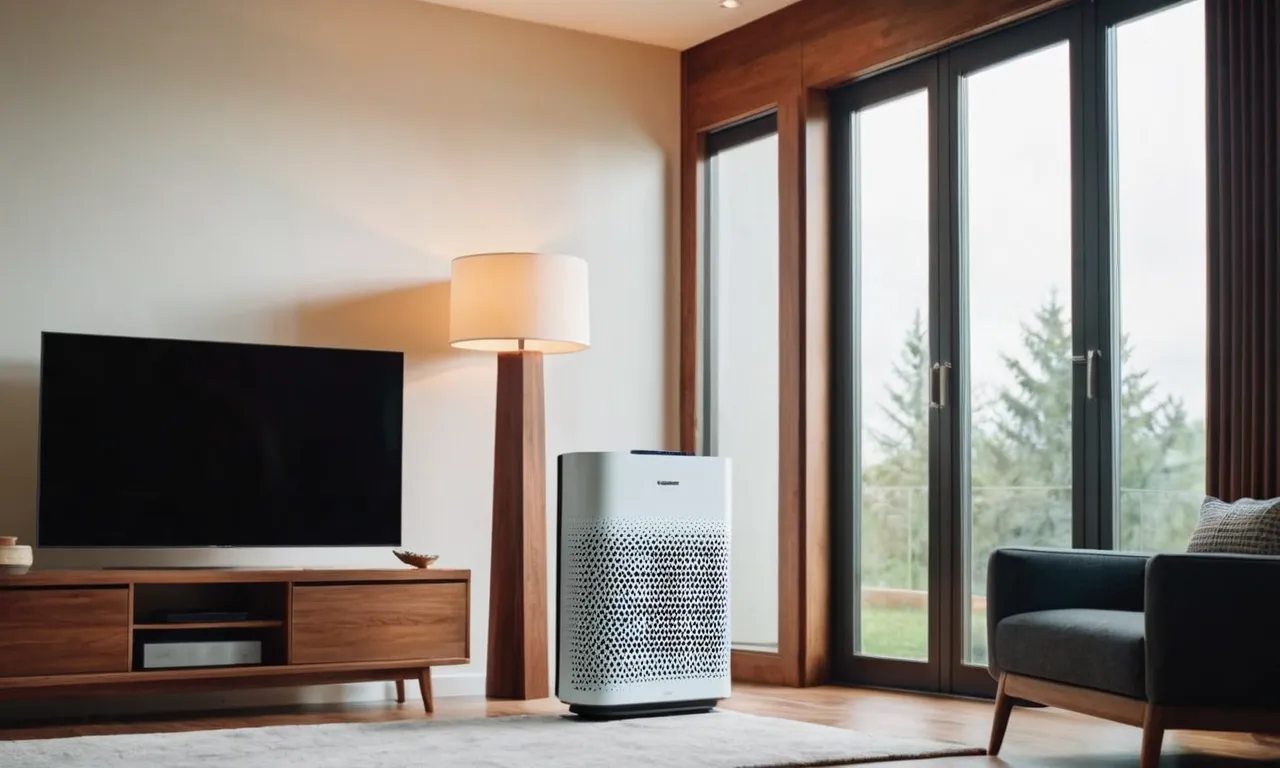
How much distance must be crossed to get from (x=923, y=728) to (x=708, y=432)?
6.96ft

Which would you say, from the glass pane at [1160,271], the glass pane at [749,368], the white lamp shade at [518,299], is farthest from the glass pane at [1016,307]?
the white lamp shade at [518,299]

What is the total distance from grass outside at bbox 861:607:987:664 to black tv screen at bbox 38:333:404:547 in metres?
1.81

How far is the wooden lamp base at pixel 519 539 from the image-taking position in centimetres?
533

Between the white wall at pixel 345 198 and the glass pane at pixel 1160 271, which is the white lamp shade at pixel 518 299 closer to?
the white wall at pixel 345 198

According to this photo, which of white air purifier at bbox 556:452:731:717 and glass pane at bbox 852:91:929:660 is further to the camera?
glass pane at bbox 852:91:929:660

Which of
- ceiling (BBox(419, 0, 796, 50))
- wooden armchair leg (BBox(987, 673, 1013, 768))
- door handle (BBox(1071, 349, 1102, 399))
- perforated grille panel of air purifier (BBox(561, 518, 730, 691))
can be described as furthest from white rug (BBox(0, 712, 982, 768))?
ceiling (BBox(419, 0, 796, 50))

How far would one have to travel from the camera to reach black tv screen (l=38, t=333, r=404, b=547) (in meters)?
4.71

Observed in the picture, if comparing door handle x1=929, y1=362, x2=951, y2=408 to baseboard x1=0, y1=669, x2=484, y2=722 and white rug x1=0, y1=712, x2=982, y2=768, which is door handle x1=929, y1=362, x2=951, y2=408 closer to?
white rug x1=0, y1=712, x2=982, y2=768

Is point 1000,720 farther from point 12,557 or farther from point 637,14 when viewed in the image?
point 637,14

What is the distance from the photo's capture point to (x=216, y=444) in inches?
194

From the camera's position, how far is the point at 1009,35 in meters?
5.16

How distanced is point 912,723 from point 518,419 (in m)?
1.80

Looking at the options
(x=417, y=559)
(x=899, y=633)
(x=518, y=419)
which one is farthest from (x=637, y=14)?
(x=899, y=633)

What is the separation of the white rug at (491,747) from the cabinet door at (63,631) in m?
0.34
